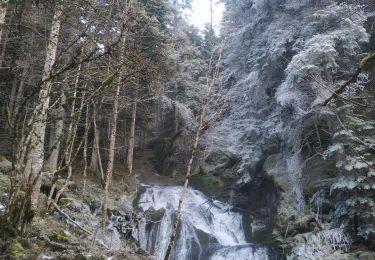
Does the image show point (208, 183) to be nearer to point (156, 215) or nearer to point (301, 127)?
point (156, 215)

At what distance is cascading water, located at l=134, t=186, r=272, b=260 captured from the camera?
12929 mm

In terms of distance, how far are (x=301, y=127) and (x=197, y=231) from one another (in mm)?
5961

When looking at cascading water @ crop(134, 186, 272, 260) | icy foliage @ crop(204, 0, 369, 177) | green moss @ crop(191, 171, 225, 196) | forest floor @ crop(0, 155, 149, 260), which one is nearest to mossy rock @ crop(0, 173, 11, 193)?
forest floor @ crop(0, 155, 149, 260)

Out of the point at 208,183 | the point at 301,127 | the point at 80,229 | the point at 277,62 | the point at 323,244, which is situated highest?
the point at 277,62

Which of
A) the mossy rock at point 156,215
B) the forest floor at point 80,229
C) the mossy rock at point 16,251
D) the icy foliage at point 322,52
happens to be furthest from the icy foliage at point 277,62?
the mossy rock at point 16,251

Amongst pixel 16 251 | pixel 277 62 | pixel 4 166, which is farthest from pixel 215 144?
pixel 16 251

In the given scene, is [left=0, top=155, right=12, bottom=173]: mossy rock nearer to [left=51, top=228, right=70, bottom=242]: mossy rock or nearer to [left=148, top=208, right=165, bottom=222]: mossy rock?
[left=51, top=228, right=70, bottom=242]: mossy rock

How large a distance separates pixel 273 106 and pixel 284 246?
7072 millimetres

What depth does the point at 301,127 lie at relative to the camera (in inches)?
529

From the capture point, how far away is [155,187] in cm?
1903

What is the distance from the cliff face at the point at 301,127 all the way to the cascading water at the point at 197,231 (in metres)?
0.93

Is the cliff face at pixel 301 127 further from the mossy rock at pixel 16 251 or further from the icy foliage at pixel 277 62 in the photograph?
the mossy rock at pixel 16 251

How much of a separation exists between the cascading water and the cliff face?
927 mm

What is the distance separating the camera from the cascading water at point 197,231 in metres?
12.9
